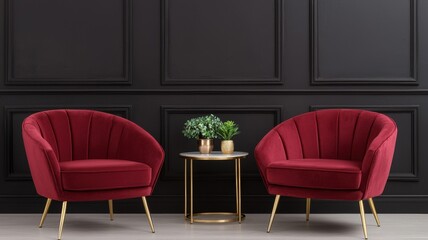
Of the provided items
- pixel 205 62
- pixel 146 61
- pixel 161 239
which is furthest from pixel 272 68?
pixel 161 239

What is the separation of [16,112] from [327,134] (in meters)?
2.26

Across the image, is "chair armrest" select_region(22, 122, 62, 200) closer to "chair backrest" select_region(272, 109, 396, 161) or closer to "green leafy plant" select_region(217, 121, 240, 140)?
"green leafy plant" select_region(217, 121, 240, 140)

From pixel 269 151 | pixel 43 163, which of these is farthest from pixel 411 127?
pixel 43 163

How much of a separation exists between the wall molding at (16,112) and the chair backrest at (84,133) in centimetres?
26

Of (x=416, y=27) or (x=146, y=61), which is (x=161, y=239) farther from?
(x=416, y=27)

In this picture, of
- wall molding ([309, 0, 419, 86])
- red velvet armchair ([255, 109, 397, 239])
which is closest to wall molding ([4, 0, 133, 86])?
red velvet armchair ([255, 109, 397, 239])

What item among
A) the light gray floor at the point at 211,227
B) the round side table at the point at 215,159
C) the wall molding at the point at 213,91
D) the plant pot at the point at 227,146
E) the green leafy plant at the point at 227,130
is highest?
the wall molding at the point at 213,91

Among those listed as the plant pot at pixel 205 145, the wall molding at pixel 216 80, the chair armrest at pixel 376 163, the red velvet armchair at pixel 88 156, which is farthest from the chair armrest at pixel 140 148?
the chair armrest at pixel 376 163

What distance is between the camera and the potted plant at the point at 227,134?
13.2 feet

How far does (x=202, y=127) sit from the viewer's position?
4.04 m

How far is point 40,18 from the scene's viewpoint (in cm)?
437

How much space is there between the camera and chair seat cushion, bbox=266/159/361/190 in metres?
3.44

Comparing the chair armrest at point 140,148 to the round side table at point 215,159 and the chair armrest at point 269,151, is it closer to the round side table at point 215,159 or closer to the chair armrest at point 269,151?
the round side table at point 215,159

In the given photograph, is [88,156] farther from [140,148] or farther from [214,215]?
[214,215]
